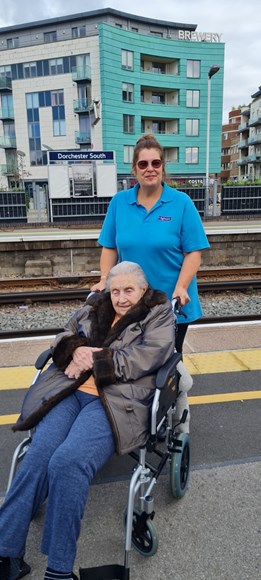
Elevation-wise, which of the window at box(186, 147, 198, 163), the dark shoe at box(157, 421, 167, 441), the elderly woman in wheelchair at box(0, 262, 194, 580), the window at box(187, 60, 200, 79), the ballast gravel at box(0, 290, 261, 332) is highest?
the window at box(187, 60, 200, 79)

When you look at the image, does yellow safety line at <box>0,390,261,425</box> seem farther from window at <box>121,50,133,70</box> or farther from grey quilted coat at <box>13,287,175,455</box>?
window at <box>121,50,133,70</box>

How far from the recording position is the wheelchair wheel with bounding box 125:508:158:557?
81.5 inches

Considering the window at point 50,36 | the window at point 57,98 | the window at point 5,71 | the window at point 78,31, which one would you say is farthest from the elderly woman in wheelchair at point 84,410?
the window at point 50,36

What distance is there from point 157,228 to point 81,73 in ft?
134

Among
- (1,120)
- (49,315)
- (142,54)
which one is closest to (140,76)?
(142,54)

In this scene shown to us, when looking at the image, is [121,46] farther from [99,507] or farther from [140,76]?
Answer: [99,507]

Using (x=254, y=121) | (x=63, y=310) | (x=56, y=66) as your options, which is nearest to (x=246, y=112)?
(x=254, y=121)

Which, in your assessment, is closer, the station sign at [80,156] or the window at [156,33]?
the station sign at [80,156]

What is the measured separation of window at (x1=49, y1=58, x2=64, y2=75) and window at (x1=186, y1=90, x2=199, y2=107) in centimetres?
1248

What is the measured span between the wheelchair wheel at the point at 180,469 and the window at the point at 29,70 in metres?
44.8

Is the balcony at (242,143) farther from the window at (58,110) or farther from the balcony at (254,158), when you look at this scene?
the window at (58,110)

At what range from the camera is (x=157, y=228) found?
2627mm

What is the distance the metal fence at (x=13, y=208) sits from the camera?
18562 mm

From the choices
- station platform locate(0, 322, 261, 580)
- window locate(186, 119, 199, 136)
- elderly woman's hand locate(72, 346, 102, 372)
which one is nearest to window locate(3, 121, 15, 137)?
window locate(186, 119, 199, 136)
